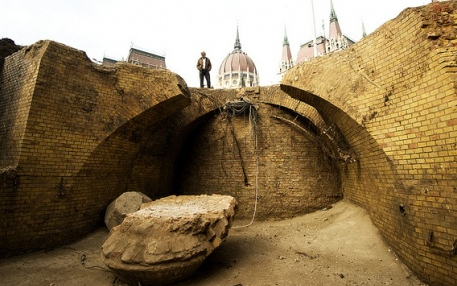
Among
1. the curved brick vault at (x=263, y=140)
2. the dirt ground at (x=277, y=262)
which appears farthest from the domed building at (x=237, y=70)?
the dirt ground at (x=277, y=262)

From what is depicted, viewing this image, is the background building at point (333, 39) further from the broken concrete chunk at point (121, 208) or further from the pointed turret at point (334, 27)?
the broken concrete chunk at point (121, 208)

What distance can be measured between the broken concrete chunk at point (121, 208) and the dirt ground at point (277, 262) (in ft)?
1.32

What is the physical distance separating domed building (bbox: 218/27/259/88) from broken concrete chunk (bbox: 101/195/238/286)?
66787 millimetres

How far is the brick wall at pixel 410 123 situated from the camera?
308cm

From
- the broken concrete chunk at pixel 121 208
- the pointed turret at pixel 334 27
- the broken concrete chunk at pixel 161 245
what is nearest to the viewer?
the broken concrete chunk at pixel 161 245

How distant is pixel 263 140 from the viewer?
26.5 feet

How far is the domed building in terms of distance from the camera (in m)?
69.7

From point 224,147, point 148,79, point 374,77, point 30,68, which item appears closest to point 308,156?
point 224,147

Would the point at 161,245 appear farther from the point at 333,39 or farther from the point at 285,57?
the point at 285,57

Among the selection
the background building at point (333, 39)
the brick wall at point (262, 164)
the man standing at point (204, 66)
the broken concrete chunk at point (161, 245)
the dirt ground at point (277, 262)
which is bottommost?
the dirt ground at point (277, 262)

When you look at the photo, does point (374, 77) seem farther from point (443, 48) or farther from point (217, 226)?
point (217, 226)

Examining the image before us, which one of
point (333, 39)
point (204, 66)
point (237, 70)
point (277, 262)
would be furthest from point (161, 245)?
point (237, 70)

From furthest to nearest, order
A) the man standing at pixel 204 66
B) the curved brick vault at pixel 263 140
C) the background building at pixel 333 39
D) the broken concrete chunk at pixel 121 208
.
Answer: the background building at pixel 333 39 → the man standing at pixel 204 66 → the broken concrete chunk at pixel 121 208 → the curved brick vault at pixel 263 140

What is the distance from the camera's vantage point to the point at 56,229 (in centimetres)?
496
